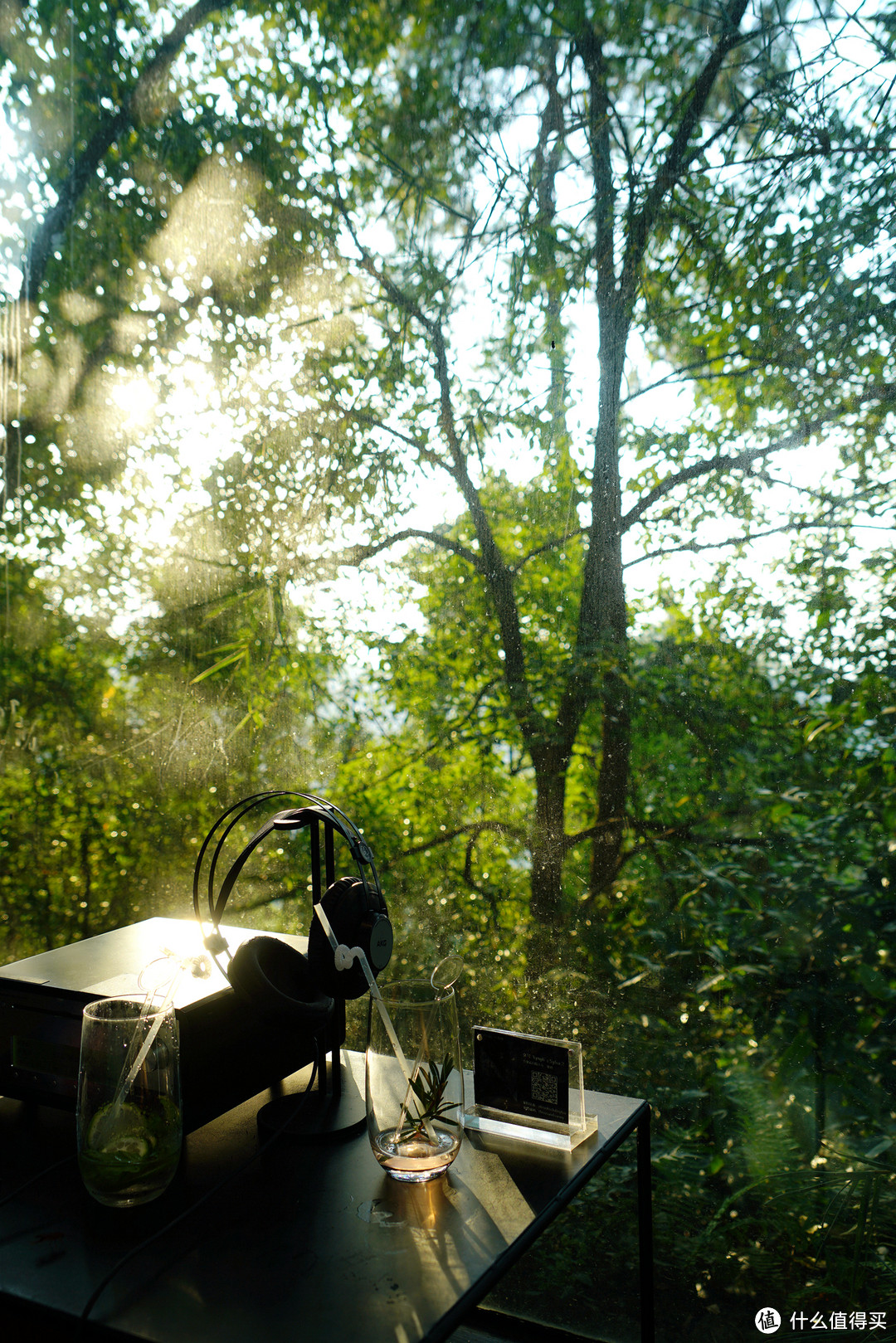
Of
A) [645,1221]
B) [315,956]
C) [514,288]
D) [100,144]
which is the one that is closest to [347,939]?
[315,956]

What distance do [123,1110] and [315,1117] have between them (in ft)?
0.93

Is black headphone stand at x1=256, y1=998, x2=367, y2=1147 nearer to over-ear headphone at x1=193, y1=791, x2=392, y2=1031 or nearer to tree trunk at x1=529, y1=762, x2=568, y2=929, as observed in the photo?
over-ear headphone at x1=193, y1=791, x2=392, y2=1031

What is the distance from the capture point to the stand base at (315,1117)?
3.43ft

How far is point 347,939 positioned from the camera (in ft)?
3.33

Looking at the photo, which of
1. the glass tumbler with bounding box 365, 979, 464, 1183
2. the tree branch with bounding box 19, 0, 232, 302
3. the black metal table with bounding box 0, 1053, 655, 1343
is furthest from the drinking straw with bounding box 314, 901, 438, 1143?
the tree branch with bounding box 19, 0, 232, 302

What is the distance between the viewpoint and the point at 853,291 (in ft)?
4.82

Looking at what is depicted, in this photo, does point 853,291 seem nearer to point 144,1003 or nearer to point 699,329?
point 699,329

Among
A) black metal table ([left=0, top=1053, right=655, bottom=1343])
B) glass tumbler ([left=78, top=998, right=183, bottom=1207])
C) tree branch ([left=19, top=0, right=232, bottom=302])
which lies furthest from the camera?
tree branch ([left=19, top=0, right=232, bottom=302])

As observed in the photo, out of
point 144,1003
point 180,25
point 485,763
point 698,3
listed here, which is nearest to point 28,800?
point 485,763

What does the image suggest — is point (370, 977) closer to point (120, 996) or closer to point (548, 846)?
point (120, 996)

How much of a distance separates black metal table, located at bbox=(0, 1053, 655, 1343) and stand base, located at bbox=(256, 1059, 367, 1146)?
0.02 meters

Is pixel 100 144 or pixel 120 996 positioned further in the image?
pixel 100 144

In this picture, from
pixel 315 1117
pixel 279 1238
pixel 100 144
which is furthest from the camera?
pixel 100 144

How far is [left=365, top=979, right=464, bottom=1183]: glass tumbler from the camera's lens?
0.94 m
